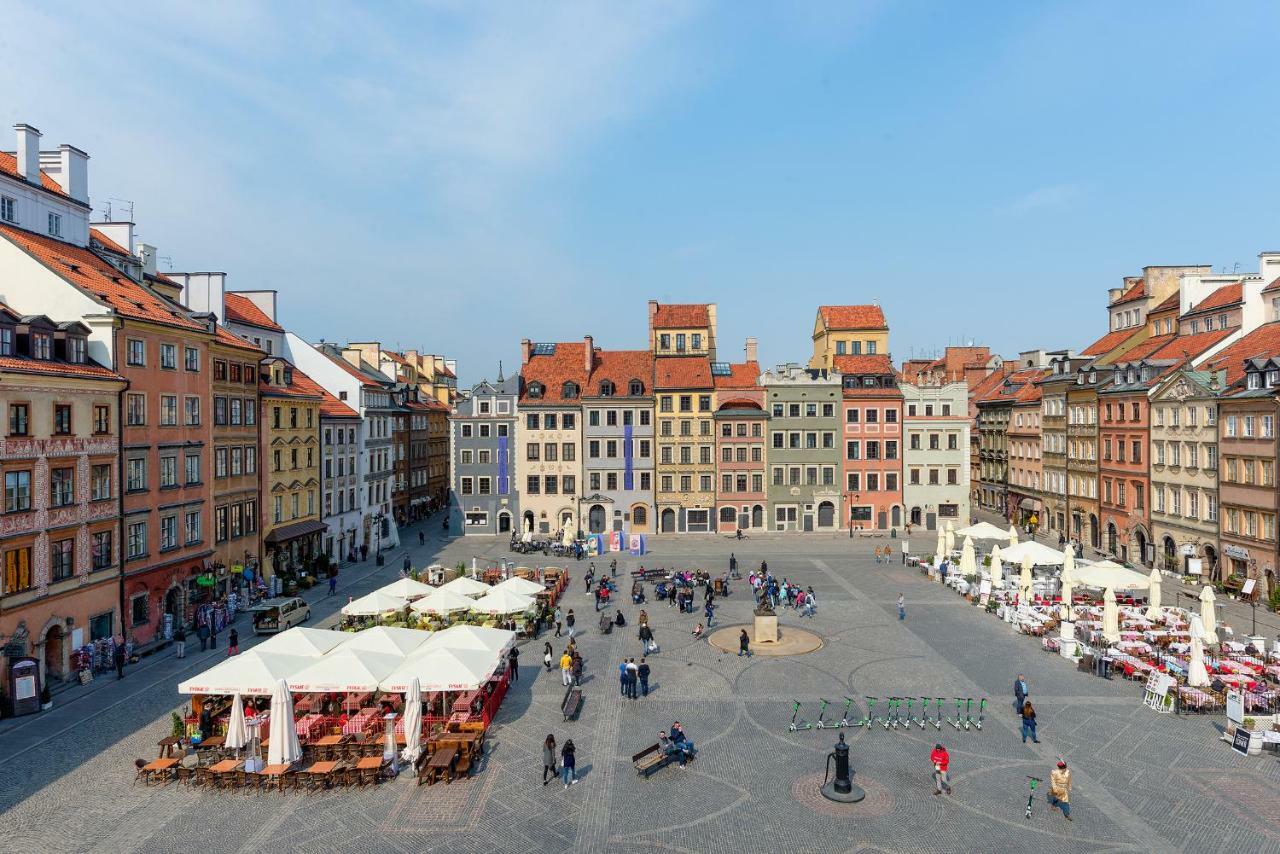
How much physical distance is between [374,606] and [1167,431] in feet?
159

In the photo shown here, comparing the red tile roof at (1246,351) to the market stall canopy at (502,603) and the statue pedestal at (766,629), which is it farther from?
the market stall canopy at (502,603)

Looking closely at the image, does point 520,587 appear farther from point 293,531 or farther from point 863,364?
point 863,364

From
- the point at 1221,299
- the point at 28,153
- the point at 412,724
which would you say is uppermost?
the point at 28,153

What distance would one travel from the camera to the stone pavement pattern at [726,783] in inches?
727

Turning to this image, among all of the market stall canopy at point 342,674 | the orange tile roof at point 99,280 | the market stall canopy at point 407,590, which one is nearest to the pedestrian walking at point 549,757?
the market stall canopy at point 342,674

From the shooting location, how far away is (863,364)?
7294 centimetres

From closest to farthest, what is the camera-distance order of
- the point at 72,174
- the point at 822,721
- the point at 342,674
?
1. the point at 342,674
2. the point at 822,721
3. the point at 72,174

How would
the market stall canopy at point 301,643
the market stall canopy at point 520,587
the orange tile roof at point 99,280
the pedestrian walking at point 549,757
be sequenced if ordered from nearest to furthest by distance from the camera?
the pedestrian walking at point 549,757 → the market stall canopy at point 301,643 → the orange tile roof at point 99,280 → the market stall canopy at point 520,587

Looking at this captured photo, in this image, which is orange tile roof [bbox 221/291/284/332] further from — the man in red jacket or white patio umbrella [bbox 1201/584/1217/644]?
white patio umbrella [bbox 1201/584/1217/644]

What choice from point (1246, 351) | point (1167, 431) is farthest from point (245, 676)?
point (1246, 351)

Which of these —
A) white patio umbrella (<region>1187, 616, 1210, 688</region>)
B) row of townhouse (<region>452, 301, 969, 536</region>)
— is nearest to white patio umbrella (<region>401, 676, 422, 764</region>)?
white patio umbrella (<region>1187, 616, 1210, 688</region>)

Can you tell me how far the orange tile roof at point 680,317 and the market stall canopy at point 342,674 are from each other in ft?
172

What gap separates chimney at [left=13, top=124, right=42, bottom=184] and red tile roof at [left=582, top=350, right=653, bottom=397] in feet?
135

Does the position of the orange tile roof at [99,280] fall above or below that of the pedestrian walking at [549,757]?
above
